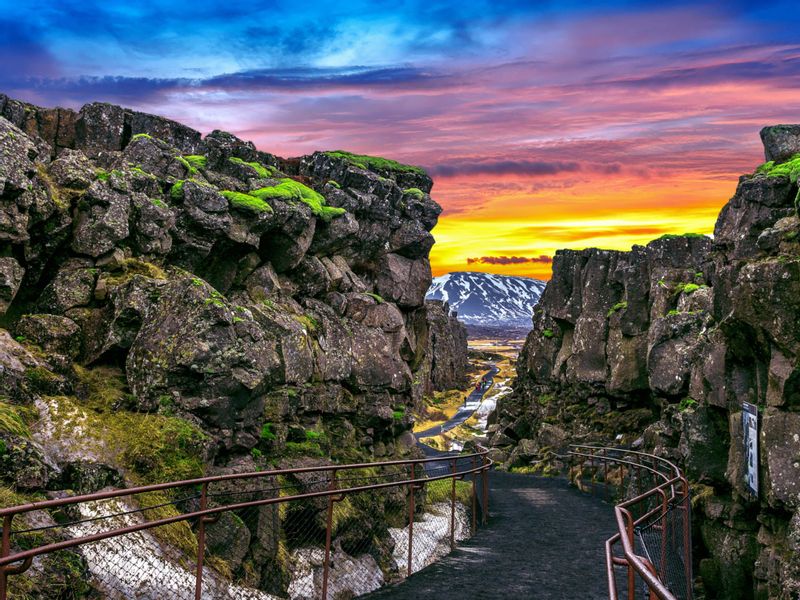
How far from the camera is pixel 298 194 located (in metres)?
25.1

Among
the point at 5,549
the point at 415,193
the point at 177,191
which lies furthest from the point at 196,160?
the point at 5,549

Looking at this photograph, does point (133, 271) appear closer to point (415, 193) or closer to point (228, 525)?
point (228, 525)

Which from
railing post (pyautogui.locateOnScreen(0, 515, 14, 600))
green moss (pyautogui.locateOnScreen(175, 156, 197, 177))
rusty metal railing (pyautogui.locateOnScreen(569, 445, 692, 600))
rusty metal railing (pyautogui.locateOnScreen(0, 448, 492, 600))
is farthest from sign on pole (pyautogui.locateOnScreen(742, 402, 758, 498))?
green moss (pyautogui.locateOnScreen(175, 156, 197, 177))

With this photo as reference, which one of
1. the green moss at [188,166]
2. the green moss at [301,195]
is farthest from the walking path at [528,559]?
the green moss at [188,166]

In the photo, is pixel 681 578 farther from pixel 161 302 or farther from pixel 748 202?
pixel 161 302

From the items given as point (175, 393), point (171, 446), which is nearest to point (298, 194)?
point (175, 393)

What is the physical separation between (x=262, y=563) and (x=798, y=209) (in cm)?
1425

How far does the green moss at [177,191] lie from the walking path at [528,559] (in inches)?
522

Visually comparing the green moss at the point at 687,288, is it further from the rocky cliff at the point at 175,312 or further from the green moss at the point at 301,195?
the green moss at the point at 301,195

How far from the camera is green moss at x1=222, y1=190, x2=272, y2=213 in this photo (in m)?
21.7

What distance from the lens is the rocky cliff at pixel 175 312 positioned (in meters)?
13.7

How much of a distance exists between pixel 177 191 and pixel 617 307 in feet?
83.0

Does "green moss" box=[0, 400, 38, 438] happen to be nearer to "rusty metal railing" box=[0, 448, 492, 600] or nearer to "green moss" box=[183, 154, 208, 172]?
"rusty metal railing" box=[0, 448, 492, 600]

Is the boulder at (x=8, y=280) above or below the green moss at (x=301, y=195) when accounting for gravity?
below
